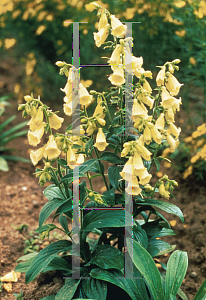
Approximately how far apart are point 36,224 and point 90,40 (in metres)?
2.13

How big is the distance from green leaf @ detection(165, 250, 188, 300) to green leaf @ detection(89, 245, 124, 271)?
0.27 metres

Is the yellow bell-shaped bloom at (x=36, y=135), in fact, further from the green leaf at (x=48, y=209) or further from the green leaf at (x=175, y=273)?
the green leaf at (x=175, y=273)

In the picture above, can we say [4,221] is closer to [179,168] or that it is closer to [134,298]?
[134,298]

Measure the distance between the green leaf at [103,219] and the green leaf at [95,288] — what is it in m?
0.28

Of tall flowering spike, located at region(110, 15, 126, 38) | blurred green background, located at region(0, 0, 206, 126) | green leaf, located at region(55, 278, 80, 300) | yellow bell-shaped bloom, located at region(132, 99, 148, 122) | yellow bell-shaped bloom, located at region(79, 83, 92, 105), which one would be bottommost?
green leaf, located at region(55, 278, 80, 300)

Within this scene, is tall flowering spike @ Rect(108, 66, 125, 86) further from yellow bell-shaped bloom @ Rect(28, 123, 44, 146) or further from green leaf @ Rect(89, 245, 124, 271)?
green leaf @ Rect(89, 245, 124, 271)

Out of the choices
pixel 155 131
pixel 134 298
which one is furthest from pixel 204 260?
pixel 155 131

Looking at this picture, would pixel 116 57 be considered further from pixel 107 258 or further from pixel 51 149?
pixel 107 258

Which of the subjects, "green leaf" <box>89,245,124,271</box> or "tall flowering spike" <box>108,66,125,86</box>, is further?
"green leaf" <box>89,245,124,271</box>

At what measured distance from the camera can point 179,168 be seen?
2.94 meters

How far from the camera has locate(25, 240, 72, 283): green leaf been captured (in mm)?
1521

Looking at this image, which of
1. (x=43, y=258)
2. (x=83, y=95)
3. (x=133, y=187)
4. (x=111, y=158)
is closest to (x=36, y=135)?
(x=83, y=95)

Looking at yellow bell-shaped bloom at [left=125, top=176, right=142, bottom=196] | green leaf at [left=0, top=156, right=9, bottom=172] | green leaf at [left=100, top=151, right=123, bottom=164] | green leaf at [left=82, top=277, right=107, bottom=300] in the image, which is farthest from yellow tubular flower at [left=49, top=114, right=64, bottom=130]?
green leaf at [left=0, top=156, right=9, bottom=172]

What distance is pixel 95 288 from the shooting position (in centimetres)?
154
